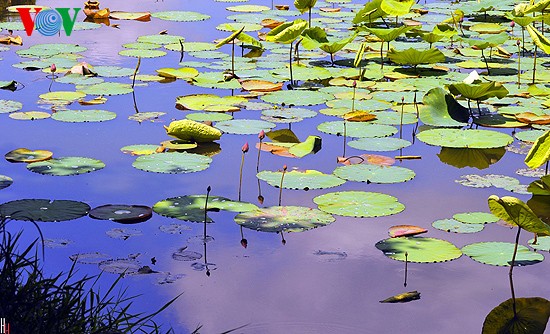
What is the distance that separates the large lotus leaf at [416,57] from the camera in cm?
563

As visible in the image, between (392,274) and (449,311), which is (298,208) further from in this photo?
(449,311)

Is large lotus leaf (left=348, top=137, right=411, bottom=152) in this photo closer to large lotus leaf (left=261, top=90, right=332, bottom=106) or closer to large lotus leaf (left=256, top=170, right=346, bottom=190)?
large lotus leaf (left=256, top=170, right=346, bottom=190)

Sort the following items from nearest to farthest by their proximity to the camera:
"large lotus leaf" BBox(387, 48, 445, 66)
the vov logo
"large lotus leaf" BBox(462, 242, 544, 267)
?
"large lotus leaf" BBox(462, 242, 544, 267) → "large lotus leaf" BBox(387, 48, 445, 66) → the vov logo

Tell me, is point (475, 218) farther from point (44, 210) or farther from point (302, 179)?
point (44, 210)

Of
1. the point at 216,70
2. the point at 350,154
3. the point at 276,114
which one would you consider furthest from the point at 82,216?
the point at 216,70

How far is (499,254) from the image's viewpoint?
3.04m

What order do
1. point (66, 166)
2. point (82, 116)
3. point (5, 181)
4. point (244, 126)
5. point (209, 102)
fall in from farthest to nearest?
1. point (209, 102)
2. point (82, 116)
3. point (244, 126)
4. point (66, 166)
5. point (5, 181)

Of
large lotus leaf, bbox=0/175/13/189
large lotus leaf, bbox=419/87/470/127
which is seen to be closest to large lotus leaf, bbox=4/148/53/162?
large lotus leaf, bbox=0/175/13/189

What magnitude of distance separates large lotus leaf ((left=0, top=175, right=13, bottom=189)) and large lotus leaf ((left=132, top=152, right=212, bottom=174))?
512mm

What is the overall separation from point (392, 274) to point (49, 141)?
196 cm

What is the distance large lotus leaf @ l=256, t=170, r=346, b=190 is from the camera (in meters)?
3.65

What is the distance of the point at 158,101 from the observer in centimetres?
499

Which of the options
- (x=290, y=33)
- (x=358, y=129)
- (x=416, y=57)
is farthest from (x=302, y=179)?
(x=416, y=57)

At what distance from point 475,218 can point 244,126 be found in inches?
58.0
